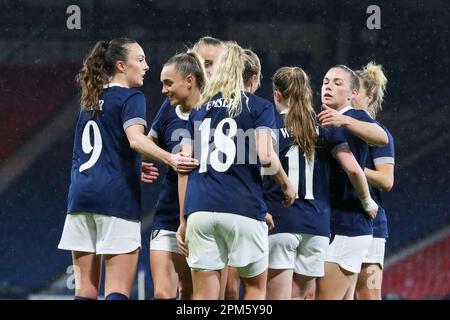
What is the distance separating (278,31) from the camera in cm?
892

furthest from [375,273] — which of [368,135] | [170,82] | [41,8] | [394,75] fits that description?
[41,8]

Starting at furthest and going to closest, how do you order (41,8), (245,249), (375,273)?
(41,8), (375,273), (245,249)

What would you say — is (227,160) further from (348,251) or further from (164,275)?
(348,251)

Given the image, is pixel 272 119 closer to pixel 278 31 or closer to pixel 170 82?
pixel 170 82

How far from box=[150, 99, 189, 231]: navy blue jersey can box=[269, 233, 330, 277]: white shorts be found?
0.50 meters

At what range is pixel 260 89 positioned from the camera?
877 centimetres

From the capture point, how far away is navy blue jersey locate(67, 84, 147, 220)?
4.57 m

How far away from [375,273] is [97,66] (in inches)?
76.1

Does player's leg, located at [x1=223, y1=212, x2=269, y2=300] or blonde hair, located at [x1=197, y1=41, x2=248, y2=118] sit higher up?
blonde hair, located at [x1=197, y1=41, x2=248, y2=118]

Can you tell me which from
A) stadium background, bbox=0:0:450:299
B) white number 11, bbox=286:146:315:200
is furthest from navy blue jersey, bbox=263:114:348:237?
stadium background, bbox=0:0:450:299

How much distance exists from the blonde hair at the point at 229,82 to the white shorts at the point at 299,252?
0.75m

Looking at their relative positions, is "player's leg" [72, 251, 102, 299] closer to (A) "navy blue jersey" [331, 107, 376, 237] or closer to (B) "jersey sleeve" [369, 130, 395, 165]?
(A) "navy blue jersey" [331, 107, 376, 237]

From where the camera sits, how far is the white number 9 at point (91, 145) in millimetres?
4621

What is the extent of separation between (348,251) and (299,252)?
30cm
